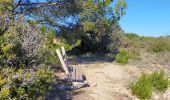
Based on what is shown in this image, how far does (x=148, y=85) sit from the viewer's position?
43.4 feet

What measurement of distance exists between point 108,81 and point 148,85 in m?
2.03

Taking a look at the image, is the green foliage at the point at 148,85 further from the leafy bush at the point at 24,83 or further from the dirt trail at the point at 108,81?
the leafy bush at the point at 24,83

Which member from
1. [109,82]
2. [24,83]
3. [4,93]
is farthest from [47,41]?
[109,82]

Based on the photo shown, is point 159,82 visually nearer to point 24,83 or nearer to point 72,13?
point 72,13

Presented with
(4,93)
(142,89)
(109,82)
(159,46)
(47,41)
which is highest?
(47,41)

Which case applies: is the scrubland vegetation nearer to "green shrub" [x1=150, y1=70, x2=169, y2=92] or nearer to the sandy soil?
"green shrub" [x1=150, y1=70, x2=169, y2=92]

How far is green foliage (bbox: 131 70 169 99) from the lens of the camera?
1279cm

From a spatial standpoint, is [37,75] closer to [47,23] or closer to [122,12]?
[47,23]

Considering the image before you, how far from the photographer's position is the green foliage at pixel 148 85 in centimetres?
1279

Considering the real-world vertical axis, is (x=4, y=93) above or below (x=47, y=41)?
below

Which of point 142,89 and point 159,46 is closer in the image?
point 142,89

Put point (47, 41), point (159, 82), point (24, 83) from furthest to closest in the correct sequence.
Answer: point (159, 82) → point (47, 41) → point (24, 83)

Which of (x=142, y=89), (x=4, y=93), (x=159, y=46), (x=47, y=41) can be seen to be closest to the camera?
(x=4, y=93)

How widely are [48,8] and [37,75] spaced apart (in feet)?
24.8
